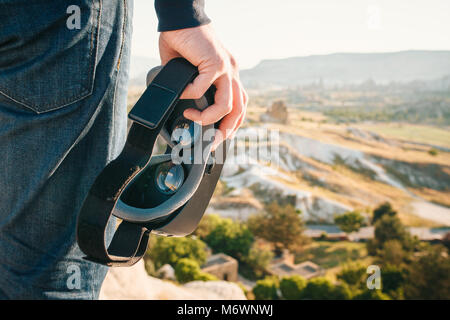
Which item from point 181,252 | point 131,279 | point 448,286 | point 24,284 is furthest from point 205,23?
point 448,286

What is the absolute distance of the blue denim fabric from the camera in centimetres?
57

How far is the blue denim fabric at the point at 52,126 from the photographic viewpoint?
1.88ft

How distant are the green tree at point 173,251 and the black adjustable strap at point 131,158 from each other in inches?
607

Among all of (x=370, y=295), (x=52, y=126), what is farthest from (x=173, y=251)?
(x=52, y=126)

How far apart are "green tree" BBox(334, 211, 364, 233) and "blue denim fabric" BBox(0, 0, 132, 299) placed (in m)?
31.4

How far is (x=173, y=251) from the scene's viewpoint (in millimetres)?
15805

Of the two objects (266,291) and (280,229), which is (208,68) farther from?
(280,229)

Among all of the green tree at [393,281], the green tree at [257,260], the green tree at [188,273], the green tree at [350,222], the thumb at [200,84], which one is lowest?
the green tree at [350,222]

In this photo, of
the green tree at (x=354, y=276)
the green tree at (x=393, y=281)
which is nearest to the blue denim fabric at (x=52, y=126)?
the green tree at (x=393, y=281)

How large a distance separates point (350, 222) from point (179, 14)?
31645 millimetres

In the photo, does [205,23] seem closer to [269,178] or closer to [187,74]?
[187,74]

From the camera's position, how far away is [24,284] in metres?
0.63

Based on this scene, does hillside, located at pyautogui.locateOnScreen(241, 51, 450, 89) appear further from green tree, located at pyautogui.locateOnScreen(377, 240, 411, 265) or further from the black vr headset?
the black vr headset

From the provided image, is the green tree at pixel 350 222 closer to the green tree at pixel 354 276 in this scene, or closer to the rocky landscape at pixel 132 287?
the green tree at pixel 354 276
